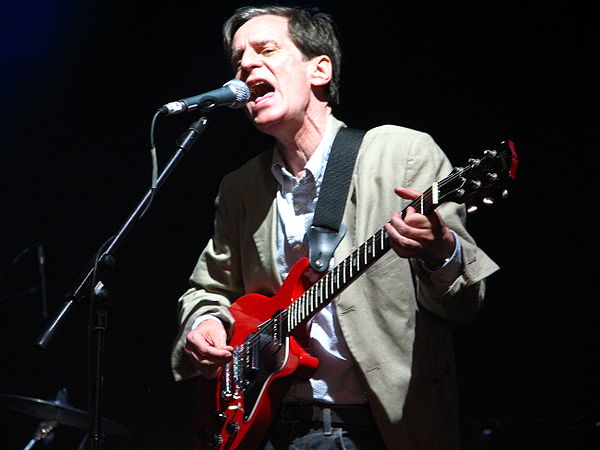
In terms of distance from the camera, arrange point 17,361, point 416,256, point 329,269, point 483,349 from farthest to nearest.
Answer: point 17,361 → point 483,349 → point 329,269 → point 416,256

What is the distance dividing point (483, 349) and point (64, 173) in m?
2.60

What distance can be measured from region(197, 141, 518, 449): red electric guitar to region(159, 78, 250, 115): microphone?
22.1 inches

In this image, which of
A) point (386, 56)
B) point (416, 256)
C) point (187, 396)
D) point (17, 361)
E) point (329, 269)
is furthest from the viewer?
point (17, 361)

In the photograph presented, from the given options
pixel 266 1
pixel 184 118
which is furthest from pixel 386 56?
pixel 184 118

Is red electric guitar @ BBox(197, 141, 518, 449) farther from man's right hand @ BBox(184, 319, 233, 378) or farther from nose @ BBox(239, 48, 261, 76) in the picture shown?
nose @ BBox(239, 48, 261, 76)

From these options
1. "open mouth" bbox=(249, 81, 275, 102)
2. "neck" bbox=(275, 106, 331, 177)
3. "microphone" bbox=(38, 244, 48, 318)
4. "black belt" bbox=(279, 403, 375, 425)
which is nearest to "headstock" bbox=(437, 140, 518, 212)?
"black belt" bbox=(279, 403, 375, 425)

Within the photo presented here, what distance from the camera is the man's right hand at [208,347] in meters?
2.29

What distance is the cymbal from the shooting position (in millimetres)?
3488

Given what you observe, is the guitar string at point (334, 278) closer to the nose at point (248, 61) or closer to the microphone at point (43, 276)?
the nose at point (248, 61)

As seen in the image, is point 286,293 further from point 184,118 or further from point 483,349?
point 184,118

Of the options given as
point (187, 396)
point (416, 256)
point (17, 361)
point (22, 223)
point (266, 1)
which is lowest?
point (416, 256)

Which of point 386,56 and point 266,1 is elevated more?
point 266,1

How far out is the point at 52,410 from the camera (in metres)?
3.56

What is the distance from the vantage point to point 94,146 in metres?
4.34
